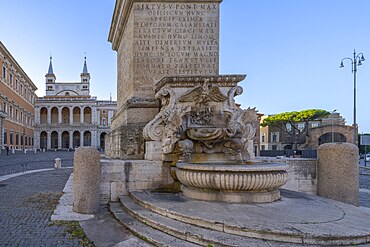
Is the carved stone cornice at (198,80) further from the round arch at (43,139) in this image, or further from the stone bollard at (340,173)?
the round arch at (43,139)

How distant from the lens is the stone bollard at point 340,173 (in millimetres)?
5246

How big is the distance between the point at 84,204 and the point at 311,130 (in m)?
47.1

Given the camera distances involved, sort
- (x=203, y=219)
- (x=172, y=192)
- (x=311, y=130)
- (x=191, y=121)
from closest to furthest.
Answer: (x=203, y=219) < (x=172, y=192) < (x=191, y=121) < (x=311, y=130)

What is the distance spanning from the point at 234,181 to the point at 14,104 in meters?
52.5

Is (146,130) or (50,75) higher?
(50,75)

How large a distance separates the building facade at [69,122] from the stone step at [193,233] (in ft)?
225

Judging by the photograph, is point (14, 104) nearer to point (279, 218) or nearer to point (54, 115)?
point (54, 115)

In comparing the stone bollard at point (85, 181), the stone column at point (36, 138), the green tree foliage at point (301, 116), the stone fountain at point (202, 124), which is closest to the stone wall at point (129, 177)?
the stone fountain at point (202, 124)

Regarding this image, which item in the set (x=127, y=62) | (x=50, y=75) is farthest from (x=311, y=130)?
(x=50, y=75)

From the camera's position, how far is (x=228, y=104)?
5.75m

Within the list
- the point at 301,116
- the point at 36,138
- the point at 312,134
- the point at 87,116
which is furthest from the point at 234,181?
the point at 87,116

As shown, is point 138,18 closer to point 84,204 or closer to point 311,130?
point 84,204

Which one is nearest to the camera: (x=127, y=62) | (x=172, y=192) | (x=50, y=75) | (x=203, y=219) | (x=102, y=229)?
(x=203, y=219)

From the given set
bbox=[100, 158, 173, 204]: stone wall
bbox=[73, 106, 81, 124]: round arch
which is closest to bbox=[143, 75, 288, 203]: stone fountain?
bbox=[100, 158, 173, 204]: stone wall
